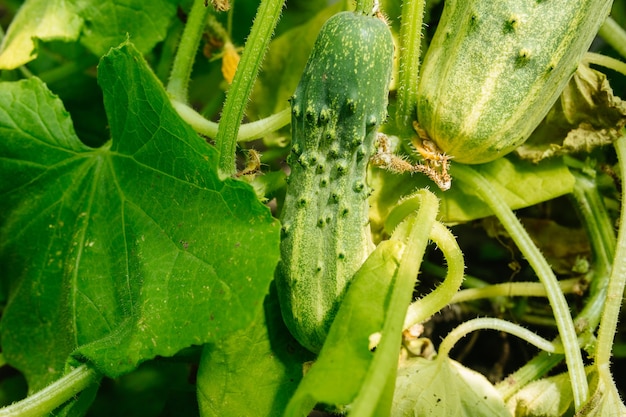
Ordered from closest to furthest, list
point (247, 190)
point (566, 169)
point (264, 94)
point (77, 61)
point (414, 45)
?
point (247, 190) → point (414, 45) → point (566, 169) → point (264, 94) → point (77, 61)

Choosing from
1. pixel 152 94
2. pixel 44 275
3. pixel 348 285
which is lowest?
pixel 44 275

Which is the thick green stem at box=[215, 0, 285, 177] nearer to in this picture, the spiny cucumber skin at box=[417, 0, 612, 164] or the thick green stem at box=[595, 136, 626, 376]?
the spiny cucumber skin at box=[417, 0, 612, 164]

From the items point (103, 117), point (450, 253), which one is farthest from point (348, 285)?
point (103, 117)

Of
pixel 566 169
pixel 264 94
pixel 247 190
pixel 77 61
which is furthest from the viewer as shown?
pixel 77 61

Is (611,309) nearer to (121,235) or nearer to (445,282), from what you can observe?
(445,282)

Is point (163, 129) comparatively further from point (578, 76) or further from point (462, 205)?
point (578, 76)

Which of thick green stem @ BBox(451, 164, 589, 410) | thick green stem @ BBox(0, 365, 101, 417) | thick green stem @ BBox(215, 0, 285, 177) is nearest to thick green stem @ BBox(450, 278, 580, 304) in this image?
thick green stem @ BBox(451, 164, 589, 410)

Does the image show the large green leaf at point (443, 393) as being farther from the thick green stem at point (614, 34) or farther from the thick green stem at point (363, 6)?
the thick green stem at point (614, 34)

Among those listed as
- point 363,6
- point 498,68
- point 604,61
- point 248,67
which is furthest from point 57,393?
point 604,61

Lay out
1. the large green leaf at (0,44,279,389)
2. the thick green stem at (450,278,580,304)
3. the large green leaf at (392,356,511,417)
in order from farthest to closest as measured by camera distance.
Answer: the thick green stem at (450,278,580,304) < the large green leaf at (392,356,511,417) < the large green leaf at (0,44,279,389)
